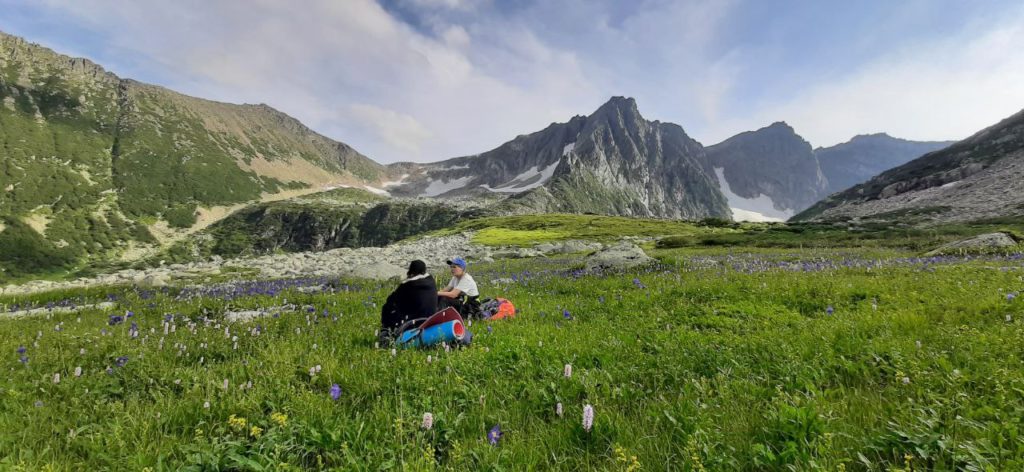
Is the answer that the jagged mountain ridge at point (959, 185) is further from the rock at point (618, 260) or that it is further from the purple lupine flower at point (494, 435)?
the purple lupine flower at point (494, 435)

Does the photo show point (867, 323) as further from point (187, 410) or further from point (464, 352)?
point (187, 410)

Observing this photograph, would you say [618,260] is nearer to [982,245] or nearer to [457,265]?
[457,265]

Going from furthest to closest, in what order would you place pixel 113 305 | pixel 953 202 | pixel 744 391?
1. pixel 953 202
2. pixel 113 305
3. pixel 744 391

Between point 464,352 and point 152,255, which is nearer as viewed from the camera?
point 464,352

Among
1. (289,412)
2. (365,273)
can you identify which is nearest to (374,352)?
(289,412)

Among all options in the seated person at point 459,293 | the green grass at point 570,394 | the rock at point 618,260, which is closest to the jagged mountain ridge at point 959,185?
the rock at point 618,260

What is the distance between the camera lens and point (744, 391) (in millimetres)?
4250

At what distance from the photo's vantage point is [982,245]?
19812mm

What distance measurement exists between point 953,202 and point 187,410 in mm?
130507

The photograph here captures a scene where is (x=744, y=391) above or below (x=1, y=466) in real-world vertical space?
below

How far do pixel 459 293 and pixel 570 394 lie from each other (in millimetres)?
5797

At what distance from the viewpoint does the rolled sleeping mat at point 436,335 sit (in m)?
6.84

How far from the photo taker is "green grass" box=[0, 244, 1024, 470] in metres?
3.01

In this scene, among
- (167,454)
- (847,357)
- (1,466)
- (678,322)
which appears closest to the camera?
(1,466)
